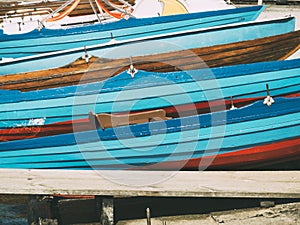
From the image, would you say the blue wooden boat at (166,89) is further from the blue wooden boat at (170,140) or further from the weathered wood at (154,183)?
the weathered wood at (154,183)

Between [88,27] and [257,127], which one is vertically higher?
[88,27]

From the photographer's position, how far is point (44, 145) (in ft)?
22.1

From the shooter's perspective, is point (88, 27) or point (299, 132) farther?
point (88, 27)

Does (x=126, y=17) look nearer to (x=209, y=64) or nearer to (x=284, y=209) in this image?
(x=209, y=64)

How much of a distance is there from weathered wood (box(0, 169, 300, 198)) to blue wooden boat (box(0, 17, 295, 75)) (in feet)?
7.81

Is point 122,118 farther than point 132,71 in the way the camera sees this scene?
No

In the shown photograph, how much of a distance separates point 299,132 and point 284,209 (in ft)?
3.29

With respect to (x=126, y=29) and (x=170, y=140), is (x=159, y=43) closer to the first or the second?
(x=126, y=29)

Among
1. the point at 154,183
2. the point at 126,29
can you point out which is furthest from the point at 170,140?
the point at 126,29

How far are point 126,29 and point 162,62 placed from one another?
6.57 feet

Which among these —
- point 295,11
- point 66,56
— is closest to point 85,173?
point 66,56

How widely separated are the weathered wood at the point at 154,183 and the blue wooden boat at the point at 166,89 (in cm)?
104

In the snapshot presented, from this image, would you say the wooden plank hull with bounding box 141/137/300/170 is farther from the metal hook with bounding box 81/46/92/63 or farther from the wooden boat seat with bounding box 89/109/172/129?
the metal hook with bounding box 81/46/92/63

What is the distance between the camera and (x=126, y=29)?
9.42 m
